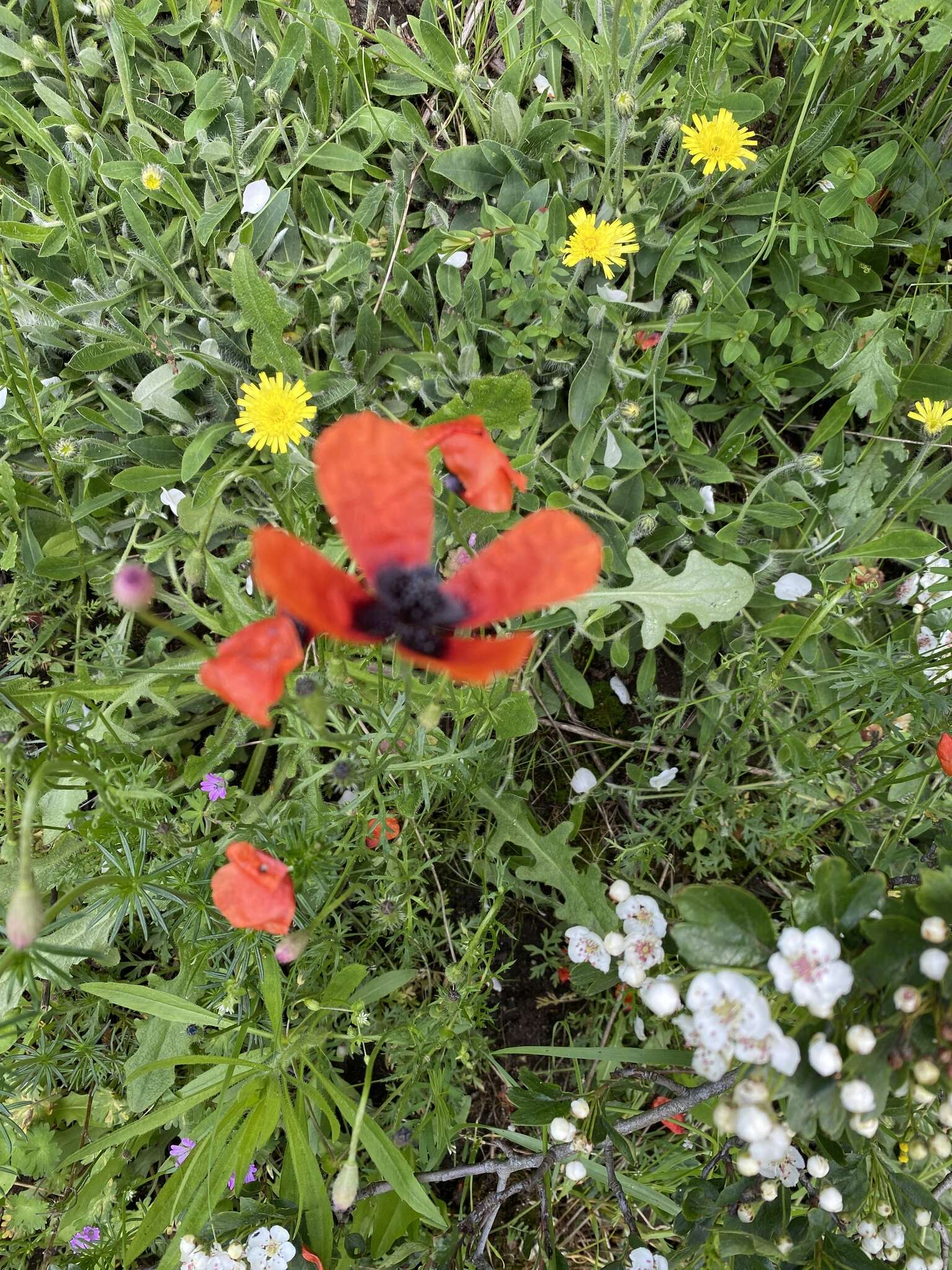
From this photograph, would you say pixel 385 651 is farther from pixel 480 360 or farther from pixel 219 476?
pixel 480 360

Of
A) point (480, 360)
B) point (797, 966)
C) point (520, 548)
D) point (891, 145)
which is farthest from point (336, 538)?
point (891, 145)

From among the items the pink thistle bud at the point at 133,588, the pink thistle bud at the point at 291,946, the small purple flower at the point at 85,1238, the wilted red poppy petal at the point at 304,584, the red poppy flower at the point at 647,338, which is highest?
the wilted red poppy petal at the point at 304,584

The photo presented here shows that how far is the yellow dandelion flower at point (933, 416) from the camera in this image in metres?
2.13

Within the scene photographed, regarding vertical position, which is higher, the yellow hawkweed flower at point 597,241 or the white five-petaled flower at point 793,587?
the yellow hawkweed flower at point 597,241

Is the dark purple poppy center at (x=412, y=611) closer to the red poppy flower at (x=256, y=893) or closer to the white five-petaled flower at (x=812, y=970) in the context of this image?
the red poppy flower at (x=256, y=893)

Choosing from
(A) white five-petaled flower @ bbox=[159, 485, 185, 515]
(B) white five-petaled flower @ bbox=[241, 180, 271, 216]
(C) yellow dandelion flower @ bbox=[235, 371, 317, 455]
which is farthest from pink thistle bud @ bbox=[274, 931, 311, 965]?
(B) white five-petaled flower @ bbox=[241, 180, 271, 216]

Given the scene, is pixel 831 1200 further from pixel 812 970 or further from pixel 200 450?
pixel 200 450

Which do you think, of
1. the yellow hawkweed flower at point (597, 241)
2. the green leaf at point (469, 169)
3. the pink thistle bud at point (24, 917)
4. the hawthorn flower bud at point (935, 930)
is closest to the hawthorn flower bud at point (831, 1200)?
the hawthorn flower bud at point (935, 930)

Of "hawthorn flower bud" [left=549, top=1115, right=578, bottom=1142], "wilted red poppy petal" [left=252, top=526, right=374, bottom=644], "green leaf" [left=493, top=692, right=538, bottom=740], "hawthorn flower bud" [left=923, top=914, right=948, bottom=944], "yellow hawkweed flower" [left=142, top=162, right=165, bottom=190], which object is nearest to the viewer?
"wilted red poppy petal" [left=252, top=526, right=374, bottom=644]

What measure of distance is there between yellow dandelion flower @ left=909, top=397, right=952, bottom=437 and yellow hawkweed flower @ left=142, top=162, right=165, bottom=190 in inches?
79.7

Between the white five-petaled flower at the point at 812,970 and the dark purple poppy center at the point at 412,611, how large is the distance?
616 mm

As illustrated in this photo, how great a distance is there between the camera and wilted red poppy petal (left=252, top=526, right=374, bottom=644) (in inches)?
39.0

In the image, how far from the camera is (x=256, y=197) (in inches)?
91.1

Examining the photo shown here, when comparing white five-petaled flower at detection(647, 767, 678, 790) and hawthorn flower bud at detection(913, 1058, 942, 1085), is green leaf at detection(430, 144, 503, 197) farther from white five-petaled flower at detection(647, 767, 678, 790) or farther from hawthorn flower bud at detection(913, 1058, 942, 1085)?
hawthorn flower bud at detection(913, 1058, 942, 1085)
